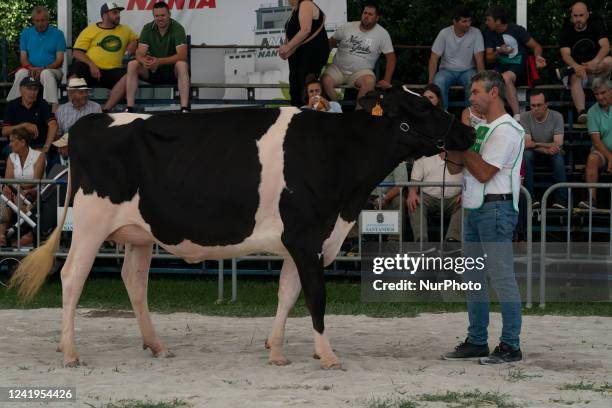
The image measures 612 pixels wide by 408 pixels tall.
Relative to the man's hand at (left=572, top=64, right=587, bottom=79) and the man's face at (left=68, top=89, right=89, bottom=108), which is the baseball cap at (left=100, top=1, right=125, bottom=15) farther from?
the man's hand at (left=572, top=64, right=587, bottom=79)

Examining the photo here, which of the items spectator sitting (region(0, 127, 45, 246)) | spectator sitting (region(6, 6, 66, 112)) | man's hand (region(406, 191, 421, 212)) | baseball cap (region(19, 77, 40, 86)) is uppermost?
spectator sitting (region(6, 6, 66, 112))

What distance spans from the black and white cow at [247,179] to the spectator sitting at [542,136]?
17.6 feet

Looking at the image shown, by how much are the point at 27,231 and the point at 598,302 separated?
5.93 m

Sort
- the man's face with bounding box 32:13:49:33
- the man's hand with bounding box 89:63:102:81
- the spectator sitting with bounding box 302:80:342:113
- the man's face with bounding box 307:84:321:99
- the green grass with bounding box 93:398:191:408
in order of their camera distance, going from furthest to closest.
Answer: the man's face with bounding box 32:13:49:33 → the man's hand with bounding box 89:63:102:81 → the man's face with bounding box 307:84:321:99 → the spectator sitting with bounding box 302:80:342:113 → the green grass with bounding box 93:398:191:408

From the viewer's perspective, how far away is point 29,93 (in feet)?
47.6

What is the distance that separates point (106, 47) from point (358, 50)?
3.27 metres

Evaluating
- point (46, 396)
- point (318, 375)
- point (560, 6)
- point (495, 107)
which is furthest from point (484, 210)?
point (560, 6)

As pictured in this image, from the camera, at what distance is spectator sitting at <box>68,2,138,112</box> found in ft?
49.5

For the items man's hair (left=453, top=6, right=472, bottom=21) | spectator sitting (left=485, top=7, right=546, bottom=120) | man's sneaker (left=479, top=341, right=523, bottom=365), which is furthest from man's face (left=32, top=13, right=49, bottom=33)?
man's sneaker (left=479, top=341, right=523, bottom=365)

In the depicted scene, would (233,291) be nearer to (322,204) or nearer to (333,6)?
(322,204)

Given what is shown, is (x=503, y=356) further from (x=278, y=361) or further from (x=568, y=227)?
(x=568, y=227)

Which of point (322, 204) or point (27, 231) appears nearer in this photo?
point (322, 204)

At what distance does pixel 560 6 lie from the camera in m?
21.2

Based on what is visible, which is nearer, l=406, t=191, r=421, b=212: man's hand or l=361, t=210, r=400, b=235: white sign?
l=361, t=210, r=400, b=235: white sign
